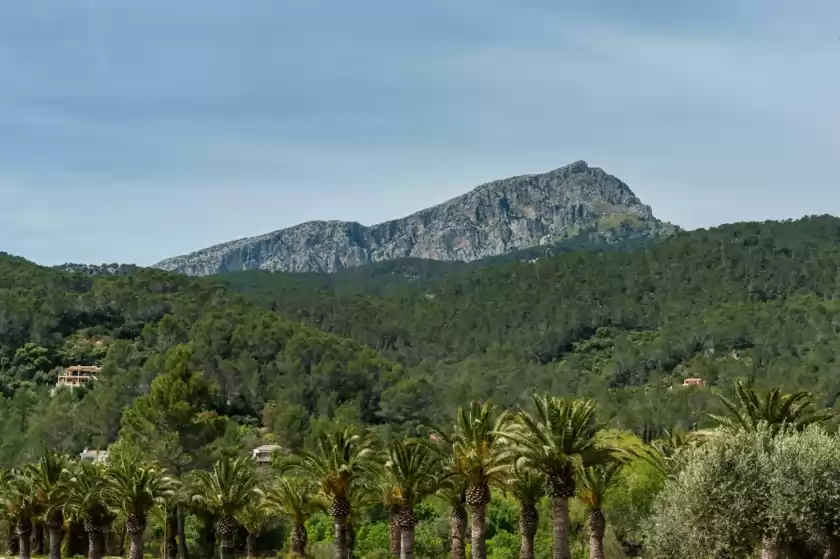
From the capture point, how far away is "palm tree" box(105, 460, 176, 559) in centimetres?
5075

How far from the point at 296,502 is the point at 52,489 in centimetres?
1436

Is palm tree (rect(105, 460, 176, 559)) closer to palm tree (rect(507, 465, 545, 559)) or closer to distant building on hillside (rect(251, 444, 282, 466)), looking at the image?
palm tree (rect(507, 465, 545, 559))

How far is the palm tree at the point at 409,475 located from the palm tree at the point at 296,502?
10.2 meters

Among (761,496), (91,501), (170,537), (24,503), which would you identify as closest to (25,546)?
(24,503)

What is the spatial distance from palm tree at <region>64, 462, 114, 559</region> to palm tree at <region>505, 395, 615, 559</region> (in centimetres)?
2733

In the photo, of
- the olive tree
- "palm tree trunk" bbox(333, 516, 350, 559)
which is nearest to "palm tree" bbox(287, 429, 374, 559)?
"palm tree trunk" bbox(333, 516, 350, 559)

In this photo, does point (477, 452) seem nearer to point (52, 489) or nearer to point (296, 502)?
point (296, 502)

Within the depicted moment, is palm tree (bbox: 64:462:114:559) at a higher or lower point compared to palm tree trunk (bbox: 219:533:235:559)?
higher

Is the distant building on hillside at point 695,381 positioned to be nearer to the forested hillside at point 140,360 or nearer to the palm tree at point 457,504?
the forested hillside at point 140,360

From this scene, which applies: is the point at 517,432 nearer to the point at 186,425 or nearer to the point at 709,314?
the point at 186,425

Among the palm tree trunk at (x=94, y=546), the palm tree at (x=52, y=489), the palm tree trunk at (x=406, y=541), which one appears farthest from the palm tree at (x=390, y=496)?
the palm tree at (x=52, y=489)

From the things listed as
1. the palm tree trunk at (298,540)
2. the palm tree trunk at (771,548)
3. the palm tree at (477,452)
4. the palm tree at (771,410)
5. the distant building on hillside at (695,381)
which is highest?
the palm tree at (771,410)

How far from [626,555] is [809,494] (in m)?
30.0

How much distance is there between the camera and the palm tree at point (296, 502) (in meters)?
57.8
